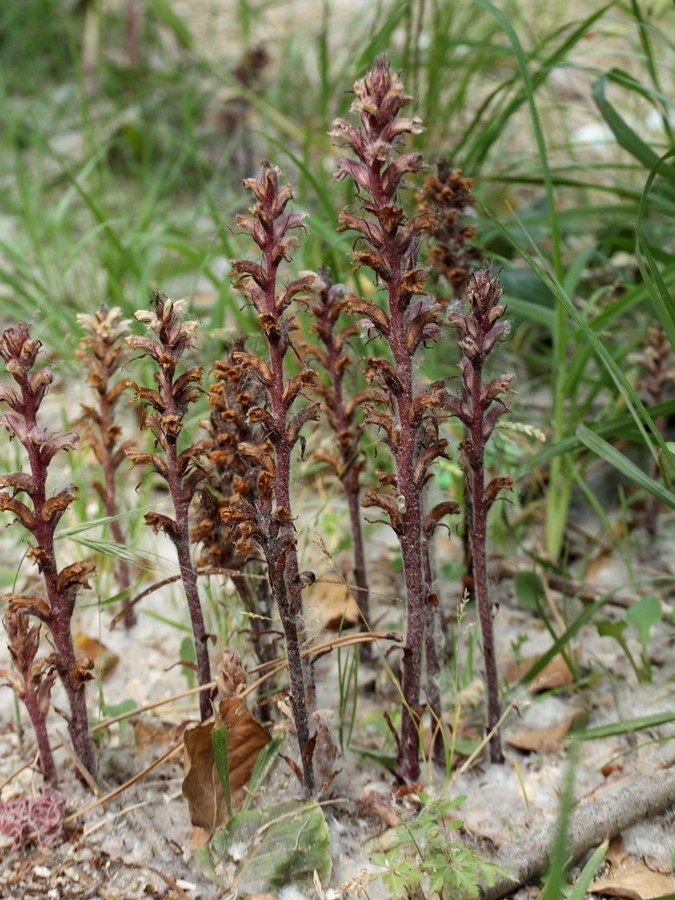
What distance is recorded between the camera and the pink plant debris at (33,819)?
1.93 m

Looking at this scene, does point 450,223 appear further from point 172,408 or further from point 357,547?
point 172,408

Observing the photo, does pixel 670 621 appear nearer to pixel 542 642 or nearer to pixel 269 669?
pixel 542 642

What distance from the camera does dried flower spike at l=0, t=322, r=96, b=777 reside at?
1.81 meters

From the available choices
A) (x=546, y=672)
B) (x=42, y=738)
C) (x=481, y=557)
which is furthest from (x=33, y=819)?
(x=546, y=672)

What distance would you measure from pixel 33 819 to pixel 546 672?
130 centimetres

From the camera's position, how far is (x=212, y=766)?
1.95 metres

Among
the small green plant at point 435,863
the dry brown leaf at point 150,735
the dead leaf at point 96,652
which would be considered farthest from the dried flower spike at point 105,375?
the small green plant at point 435,863

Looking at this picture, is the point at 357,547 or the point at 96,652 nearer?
the point at 357,547

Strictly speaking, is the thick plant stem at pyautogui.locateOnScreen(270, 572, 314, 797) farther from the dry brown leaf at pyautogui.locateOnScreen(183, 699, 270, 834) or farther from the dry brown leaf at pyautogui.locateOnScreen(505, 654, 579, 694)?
the dry brown leaf at pyautogui.locateOnScreen(505, 654, 579, 694)

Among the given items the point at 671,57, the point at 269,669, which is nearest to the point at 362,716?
the point at 269,669

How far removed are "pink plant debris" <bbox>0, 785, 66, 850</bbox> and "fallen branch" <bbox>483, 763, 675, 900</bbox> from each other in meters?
→ 0.88

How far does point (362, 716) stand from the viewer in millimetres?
2346

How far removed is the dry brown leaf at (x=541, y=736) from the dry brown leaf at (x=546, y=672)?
11 centimetres

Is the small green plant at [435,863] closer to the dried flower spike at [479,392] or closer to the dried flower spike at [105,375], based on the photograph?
the dried flower spike at [479,392]
